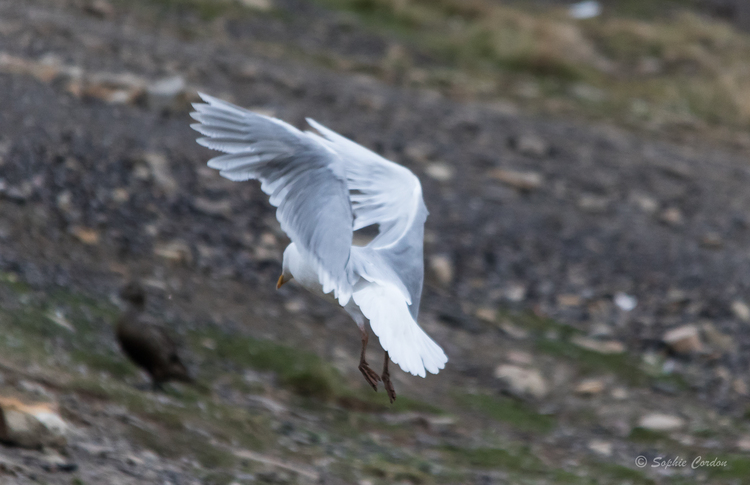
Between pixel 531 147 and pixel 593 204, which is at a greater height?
pixel 531 147

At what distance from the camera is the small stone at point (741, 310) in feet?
19.6

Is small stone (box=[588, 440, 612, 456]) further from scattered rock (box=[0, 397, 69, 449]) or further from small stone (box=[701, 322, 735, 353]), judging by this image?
scattered rock (box=[0, 397, 69, 449])

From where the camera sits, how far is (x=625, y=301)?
6.17 m

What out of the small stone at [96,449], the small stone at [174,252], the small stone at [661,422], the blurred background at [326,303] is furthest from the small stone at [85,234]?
the small stone at [661,422]

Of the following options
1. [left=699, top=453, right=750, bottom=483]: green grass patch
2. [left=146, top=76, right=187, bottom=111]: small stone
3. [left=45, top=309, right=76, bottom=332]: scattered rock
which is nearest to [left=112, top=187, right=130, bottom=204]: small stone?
[left=146, top=76, right=187, bottom=111]: small stone

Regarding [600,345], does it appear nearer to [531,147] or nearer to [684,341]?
[684,341]

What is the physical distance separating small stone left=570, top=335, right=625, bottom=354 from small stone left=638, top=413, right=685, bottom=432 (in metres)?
0.73

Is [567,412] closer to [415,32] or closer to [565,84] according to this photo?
Result: [565,84]

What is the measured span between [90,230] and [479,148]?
3.67 m

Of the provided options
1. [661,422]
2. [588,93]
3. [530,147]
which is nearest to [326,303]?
[661,422]

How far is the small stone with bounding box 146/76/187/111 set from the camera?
6543 millimetres

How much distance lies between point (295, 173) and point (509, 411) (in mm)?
2212

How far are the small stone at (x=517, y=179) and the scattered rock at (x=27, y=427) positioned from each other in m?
4.83

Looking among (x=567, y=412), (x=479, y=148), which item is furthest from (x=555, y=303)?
(x=479, y=148)
